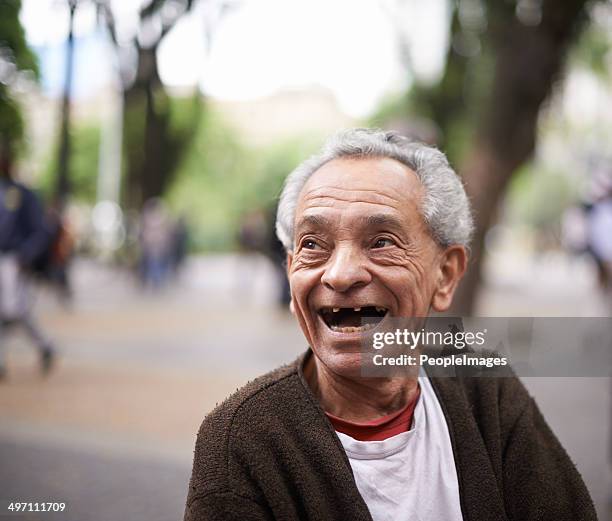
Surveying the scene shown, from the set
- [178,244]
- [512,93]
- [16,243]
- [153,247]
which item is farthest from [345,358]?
[178,244]

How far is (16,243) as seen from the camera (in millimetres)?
6355

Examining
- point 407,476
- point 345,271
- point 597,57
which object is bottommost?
point 407,476

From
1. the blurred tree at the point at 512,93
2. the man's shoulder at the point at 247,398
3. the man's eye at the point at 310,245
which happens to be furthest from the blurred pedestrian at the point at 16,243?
the man's shoulder at the point at 247,398

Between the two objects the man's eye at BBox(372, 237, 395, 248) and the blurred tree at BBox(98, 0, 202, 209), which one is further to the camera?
the blurred tree at BBox(98, 0, 202, 209)

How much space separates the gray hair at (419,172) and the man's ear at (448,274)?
0.03 metres

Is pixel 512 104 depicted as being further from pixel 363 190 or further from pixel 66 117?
pixel 363 190

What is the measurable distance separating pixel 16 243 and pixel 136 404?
1.78 metres

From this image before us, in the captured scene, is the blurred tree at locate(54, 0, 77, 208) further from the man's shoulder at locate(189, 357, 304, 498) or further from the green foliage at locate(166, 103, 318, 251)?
the green foliage at locate(166, 103, 318, 251)

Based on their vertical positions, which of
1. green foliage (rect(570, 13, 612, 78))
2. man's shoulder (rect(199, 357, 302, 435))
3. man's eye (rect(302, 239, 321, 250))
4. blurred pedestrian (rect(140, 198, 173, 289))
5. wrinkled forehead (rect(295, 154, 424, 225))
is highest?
green foliage (rect(570, 13, 612, 78))

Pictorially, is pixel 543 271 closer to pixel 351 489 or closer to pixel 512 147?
pixel 512 147

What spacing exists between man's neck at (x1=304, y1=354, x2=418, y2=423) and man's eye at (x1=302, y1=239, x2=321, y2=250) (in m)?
0.28

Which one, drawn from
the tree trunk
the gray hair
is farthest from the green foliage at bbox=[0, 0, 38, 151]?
the tree trunk

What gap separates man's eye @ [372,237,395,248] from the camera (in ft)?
5.81

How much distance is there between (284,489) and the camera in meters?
1.55
